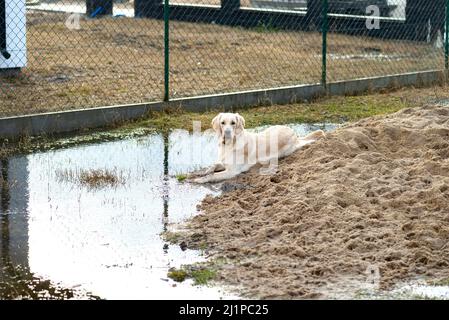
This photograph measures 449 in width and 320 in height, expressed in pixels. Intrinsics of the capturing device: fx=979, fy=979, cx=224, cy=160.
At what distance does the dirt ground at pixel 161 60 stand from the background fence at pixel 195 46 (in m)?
0.02

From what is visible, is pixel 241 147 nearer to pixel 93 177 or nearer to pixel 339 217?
pixel 93 177

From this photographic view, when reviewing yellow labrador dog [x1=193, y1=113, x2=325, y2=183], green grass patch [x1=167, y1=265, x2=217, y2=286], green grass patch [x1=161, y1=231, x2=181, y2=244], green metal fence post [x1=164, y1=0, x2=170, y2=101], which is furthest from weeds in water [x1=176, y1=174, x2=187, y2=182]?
green metal fence post [x1=164, y1=0, x2=170, y2=101]

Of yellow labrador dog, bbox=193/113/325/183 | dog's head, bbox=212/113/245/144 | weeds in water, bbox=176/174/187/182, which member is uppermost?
dog's head, bbox=212/113/245/144

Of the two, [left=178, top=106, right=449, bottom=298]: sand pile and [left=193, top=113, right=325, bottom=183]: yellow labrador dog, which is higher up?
[left=193, top=113, right=325, bottom=183]: yellow labrador dog

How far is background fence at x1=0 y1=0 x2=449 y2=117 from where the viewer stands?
1314cm

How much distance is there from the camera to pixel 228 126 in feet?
29.1

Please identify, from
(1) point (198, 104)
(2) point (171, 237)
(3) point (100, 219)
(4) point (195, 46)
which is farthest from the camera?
(4) point (195, 46)

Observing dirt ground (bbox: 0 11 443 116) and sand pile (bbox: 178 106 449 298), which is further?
dirt ground (bbox: 0 11 443 116)

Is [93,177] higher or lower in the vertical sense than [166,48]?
lower

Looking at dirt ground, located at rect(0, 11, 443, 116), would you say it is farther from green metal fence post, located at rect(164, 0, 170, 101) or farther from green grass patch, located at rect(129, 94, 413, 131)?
green grass patch, located at rect(129, 94, 413, 131)

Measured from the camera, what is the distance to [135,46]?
1778 centimetres

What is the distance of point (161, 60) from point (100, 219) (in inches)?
347

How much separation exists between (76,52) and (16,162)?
24.1ft

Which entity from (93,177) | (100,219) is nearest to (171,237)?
(100,219)
